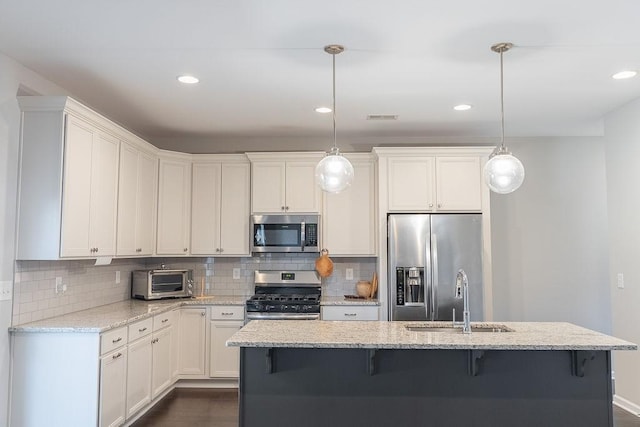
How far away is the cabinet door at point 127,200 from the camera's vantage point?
13.8ft

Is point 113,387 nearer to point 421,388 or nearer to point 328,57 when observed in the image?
point 421,388

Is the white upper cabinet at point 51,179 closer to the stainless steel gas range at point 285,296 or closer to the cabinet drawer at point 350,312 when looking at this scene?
the stainless steel gas range at point 285,296

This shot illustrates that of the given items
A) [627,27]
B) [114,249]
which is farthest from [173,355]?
[627,27]

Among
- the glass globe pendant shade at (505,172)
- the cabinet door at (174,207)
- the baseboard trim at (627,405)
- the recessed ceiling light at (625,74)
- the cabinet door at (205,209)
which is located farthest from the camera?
the cabinet door at (205,209)

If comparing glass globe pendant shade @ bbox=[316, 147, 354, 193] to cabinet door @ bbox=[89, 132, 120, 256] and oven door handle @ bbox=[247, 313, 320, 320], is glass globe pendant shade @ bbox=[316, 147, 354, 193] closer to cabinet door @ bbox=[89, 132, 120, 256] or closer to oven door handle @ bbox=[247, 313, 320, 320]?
cabinet door @ bbox=[89, 132, 120, 256]

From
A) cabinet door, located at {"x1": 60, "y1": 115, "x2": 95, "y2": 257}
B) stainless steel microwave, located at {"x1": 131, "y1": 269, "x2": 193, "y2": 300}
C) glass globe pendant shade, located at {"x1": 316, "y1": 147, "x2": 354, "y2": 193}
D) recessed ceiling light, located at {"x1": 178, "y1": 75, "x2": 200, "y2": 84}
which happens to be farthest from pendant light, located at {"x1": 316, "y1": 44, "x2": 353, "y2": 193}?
stainless steel microwave, located at {"x1": 131, "y1": 269, "x2": 193, "y2": 300}

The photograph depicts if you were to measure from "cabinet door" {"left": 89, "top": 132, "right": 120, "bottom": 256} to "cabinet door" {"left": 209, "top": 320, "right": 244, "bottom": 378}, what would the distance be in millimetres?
1411

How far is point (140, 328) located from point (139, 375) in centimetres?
38

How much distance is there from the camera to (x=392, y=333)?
2.88 m

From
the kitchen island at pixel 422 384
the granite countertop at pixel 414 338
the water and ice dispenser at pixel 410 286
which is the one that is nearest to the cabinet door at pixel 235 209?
the water and ice dispenser at pixel 410 286

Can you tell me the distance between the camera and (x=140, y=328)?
3934 mm

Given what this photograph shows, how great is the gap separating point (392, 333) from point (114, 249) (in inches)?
97.1

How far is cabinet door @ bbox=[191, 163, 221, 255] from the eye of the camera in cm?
527

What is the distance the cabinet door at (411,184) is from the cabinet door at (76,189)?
2783 mm
